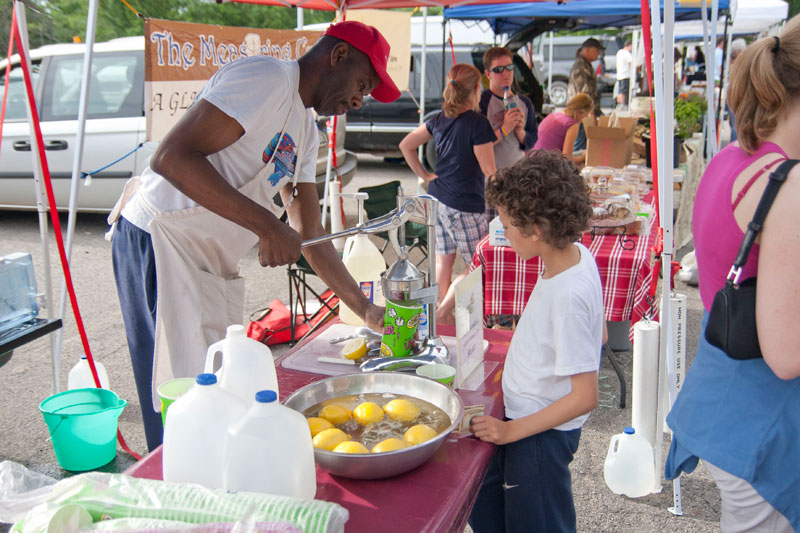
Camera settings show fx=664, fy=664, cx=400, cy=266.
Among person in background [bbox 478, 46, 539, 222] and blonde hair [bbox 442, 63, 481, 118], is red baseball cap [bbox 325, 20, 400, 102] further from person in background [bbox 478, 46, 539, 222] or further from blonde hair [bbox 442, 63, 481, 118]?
person in background [bbox 478, 46, 539, 222]

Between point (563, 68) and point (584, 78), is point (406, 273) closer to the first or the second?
point (584, 78)

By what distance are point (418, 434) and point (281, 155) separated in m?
1.05

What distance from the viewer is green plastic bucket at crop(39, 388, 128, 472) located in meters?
2.63

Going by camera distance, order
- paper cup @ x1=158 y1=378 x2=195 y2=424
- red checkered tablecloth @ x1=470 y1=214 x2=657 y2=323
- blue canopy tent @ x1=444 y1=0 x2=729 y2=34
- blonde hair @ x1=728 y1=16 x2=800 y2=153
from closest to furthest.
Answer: blonde hair @ x1=728 y1=16 x2=800 y2=153 < paper cup @ x1=158 y1=378 x2=195 y2=424 < red checkered tablecloth @ x1=470 y1=214 x2=657 y2=323 < blue canopy tent @ x1=444 y1=0 x2=729 y2=34

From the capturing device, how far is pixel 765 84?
1248 mm

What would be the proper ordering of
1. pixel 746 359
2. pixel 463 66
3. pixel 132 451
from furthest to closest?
Result: pixel 463 66 → pixel 132 451 → pixel 746 359

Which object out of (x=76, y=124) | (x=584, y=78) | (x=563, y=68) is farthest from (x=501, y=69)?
(x=563, y=68)

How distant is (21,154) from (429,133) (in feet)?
13.2

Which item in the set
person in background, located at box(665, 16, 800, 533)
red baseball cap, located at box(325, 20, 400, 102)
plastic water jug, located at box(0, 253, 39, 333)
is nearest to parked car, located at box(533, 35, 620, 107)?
plastic water jug, located at box(0, 253, 39, 333)

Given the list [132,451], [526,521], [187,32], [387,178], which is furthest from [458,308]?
[387,178]

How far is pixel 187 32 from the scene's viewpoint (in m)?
3.96

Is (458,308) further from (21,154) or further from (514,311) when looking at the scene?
(21,154)

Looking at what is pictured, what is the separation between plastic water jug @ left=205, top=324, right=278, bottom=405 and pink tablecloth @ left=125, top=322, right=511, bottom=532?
206mm

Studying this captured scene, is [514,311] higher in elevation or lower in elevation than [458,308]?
lower
